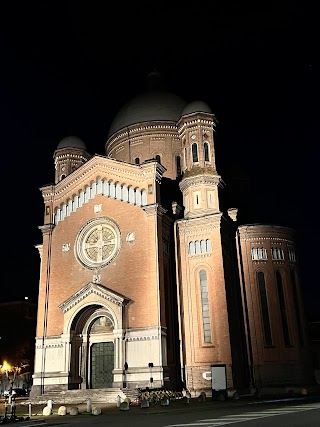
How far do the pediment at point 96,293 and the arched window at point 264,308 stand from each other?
10.4m

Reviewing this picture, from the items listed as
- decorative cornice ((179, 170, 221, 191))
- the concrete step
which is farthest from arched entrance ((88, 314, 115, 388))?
decorative cornice ((179, 170, 221, 191))

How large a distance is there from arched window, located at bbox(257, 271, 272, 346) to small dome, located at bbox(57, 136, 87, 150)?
1814cm

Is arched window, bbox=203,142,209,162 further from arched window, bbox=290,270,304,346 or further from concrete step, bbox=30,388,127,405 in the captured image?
concrete step, bbox=30,388,127,405

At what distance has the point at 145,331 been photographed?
28078 mm

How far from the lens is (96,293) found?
29812 mm

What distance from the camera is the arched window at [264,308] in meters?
32.4

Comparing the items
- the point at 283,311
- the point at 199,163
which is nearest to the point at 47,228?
the point at 199,163

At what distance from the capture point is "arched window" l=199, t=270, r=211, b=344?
29.1 metres

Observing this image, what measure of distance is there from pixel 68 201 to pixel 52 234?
8.97 feet

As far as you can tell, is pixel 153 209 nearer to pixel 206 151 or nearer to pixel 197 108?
pixel 206 151

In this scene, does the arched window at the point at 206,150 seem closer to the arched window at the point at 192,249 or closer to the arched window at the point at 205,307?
the arched window at the point at 192,249

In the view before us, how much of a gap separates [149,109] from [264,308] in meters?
20.3

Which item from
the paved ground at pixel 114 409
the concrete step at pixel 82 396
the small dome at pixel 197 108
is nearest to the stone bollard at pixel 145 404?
the paved ground at pixel 114 409

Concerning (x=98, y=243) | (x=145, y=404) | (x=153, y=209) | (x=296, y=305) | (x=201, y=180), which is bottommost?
(x=145, y=404)
